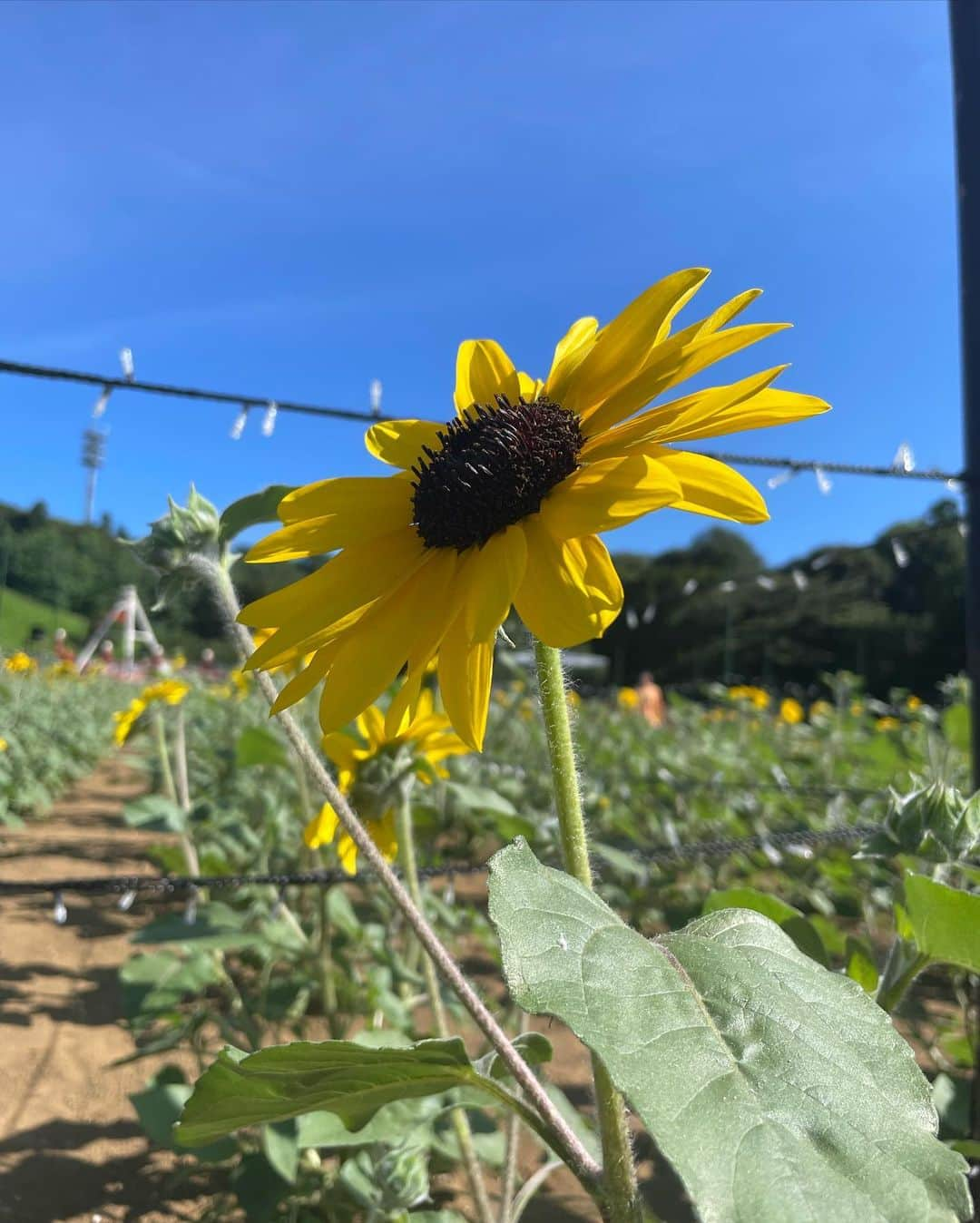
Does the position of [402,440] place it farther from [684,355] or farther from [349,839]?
[349,839]

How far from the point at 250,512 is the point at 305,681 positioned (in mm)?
268

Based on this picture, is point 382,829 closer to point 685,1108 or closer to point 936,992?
point 685,1108

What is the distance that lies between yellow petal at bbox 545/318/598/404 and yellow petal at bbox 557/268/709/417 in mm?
15

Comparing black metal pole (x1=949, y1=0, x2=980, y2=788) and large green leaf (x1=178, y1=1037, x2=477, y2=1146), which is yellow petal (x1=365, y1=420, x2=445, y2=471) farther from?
black metal pole (x1=949, y1=0, x2=980, y2=788)

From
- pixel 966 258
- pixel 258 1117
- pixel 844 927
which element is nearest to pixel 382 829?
pixel 258 1117

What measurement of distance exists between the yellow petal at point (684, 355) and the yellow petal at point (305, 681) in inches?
13.2

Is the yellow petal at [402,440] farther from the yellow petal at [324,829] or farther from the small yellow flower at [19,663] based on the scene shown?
the small yellow flower at [19,663]

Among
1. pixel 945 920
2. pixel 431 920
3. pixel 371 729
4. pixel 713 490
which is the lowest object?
pixel 431 920

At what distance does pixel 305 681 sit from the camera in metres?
0.73

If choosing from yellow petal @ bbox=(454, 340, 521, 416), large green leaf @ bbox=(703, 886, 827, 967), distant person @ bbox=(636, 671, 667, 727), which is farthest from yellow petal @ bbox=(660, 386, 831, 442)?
distant person @ bbox=(636, 671, 667, 727)

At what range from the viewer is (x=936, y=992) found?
301 centimetres

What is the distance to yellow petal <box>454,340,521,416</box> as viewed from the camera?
1004mm

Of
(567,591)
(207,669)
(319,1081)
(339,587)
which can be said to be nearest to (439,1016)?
(319,1081)

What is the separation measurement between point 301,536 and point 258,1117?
503mm
